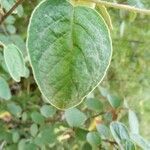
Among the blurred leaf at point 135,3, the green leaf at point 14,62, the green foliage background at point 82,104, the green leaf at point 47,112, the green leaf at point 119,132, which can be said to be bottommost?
the green foliage background at point 82,104

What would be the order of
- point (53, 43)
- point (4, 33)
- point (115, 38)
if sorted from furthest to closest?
point (115, 38)
point (4, 33)
point (53, 43)

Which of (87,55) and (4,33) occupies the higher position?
(87,55)

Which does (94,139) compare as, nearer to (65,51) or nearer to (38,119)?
(38,119)

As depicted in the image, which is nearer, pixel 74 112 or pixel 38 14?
pixel 38 14

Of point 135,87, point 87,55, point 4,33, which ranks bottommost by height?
point 135,87

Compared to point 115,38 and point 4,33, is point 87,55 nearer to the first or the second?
point 4,33

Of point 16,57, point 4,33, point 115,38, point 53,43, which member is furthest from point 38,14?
point 115,38

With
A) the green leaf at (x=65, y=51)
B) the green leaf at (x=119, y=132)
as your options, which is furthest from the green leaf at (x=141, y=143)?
the green leaf at (x=65, y=51)

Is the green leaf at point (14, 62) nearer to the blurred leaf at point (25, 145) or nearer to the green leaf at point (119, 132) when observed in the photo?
the green leaf at point (119, 132)

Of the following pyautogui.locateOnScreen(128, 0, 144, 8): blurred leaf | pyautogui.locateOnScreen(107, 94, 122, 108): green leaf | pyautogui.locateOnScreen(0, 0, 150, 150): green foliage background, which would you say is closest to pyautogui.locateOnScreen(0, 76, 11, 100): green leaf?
pyautogui.locateOnScreen(0, 0, 150, 150): green foliage background
